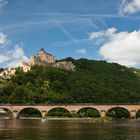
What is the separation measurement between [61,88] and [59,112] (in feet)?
103

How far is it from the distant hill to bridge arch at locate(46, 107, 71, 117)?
855 cm

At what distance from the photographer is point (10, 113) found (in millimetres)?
135125

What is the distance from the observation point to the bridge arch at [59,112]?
135m

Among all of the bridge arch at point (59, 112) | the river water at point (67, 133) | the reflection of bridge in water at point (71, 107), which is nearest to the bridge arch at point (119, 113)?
the reflection of bridge in water at point (71, 107)

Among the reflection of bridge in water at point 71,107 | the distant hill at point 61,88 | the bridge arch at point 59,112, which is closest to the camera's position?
the reflection of bridge in water at point 71,107

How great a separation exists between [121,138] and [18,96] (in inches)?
3969

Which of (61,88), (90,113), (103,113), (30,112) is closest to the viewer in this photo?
(103,113)

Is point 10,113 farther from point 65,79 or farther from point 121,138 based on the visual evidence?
point 121,138

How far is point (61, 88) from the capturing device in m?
169

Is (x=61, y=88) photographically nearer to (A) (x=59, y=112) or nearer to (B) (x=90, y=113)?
(B) (x=90, y=113)

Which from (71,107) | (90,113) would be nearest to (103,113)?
(71,107)

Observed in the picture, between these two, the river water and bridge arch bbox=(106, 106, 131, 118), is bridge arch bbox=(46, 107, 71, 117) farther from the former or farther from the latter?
the river water

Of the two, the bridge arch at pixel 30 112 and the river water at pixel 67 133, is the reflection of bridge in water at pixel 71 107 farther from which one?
the river water at pixel 67 133

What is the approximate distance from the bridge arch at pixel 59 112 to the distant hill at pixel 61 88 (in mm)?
8545
